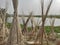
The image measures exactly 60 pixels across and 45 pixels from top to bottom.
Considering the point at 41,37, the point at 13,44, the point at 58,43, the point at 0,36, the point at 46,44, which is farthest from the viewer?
the point at 0,36

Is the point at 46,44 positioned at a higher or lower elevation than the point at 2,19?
lower

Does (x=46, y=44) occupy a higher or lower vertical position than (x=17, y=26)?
lower

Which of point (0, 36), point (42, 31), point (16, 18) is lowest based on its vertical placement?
point (0, 36)

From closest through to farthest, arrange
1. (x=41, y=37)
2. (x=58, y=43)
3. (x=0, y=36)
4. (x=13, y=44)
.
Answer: (x=58, y=43) → (x=13, y=44) → (x=41, y=37) → (x=0, y=36)

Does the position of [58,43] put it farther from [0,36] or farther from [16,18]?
[0,36]

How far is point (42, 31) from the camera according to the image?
290 centimetres

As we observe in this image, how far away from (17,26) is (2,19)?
2.21m

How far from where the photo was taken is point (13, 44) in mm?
2748

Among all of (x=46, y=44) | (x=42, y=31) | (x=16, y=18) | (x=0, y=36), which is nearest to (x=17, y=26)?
(x=16, y=18)

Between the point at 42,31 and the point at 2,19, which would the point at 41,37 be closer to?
the point at 42,31

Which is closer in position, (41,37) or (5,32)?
(41,37)

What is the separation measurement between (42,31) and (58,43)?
1509mm

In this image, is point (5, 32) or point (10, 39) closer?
point (10, 39)

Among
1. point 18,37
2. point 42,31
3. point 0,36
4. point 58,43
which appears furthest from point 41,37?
point 0,36
